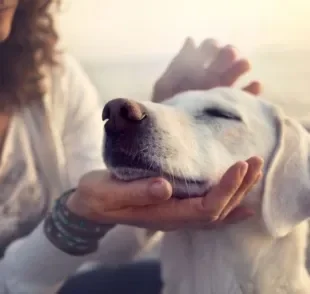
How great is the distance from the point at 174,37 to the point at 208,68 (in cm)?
9

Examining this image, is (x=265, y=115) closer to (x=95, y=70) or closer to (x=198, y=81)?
(x=198, y=81)

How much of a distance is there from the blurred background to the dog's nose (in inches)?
8.1

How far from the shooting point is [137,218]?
2.18 feet

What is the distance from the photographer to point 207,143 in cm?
64

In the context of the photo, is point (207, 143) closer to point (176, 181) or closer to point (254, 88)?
point (176, 181)

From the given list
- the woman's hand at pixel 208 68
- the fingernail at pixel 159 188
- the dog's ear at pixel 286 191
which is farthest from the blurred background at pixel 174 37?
the fingernail at pixel 159 188

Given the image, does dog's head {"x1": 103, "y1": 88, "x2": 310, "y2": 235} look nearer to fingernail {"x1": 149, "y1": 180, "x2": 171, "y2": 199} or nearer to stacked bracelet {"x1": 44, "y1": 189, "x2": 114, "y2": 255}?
fingernail {"x1": 149, "y1": 180, "x2": 171, "y2": 199}

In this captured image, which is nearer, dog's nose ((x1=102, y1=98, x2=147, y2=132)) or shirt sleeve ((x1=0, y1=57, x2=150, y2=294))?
dog's nose ((x1=102, y1=98, x2=147, y2=132))

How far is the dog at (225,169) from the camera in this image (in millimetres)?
594

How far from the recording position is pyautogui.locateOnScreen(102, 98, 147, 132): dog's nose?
Answer: 1.80ft

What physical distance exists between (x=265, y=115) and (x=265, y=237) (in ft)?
0.60

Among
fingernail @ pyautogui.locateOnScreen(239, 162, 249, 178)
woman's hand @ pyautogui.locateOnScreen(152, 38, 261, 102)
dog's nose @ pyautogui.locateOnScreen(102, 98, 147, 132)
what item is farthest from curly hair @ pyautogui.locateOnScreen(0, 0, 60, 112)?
fingernail @ pyautogui.locateOnScreen(239, 162, 249, 178)

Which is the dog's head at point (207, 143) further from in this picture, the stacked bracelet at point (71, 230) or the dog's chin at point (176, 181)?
the stacked bracelet at point (71, 230)

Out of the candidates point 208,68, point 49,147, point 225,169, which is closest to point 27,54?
point 49,147
